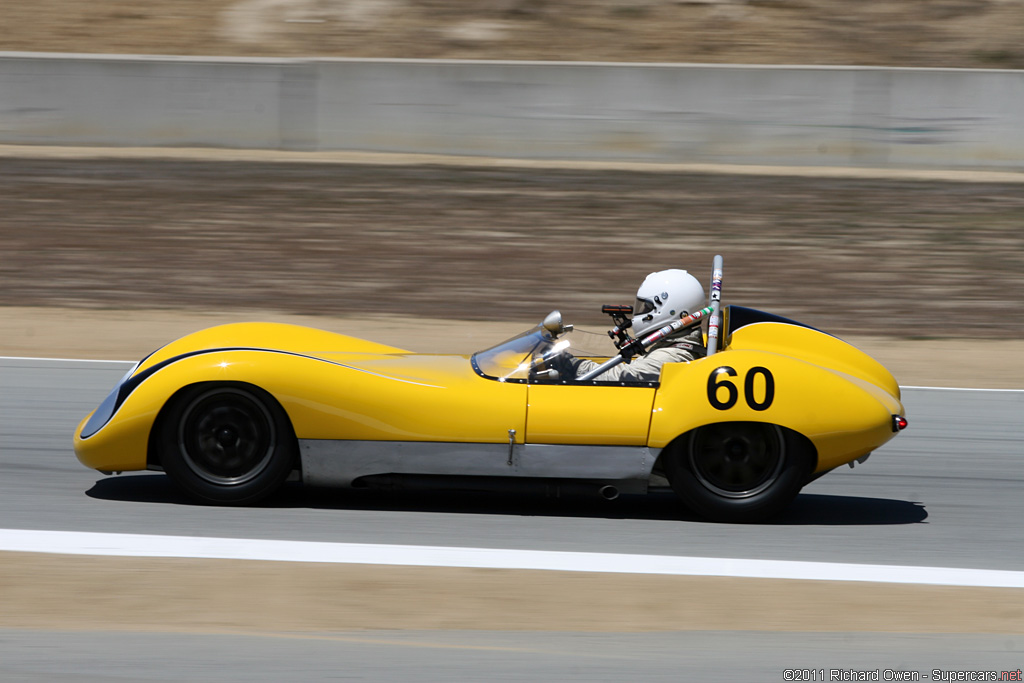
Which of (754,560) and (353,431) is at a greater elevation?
(353,431)

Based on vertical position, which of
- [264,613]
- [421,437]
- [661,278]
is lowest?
[264,613]

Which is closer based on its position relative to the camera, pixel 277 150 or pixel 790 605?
pixel 790 605

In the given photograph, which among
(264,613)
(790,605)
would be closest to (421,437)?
A: (264,613)

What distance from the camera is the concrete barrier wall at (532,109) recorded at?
52.7 feet

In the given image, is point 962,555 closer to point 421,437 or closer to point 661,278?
point 661,278

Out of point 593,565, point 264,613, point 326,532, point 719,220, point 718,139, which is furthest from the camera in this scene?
point 718,139

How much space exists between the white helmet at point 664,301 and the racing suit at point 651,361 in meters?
0.10

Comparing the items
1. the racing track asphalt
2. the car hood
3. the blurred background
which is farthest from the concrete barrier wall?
the car hood

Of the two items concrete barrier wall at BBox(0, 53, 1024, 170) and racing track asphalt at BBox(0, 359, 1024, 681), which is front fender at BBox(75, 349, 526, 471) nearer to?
racing track asphalt at BBox(0, 359, 1024, 681)

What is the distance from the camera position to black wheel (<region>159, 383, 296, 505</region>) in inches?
203

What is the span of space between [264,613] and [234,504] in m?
1.19

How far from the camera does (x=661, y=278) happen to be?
18.4ft

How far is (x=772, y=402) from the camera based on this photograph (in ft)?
16.6

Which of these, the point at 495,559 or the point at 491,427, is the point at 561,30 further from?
the point at 495,559
